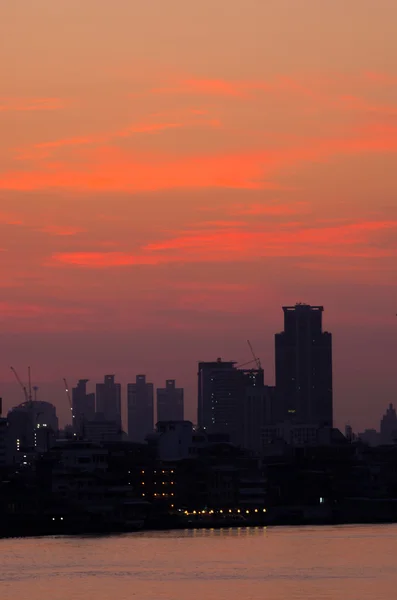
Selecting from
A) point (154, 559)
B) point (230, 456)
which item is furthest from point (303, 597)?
point (230, 456)

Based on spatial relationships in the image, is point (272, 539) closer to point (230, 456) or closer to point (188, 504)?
point (188, 504)

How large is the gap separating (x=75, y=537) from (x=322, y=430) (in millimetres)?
93069

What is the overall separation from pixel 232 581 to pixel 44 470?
63.3 meters

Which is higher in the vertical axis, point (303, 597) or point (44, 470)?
point (44, 470)

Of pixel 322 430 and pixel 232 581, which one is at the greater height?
pixel 322 430

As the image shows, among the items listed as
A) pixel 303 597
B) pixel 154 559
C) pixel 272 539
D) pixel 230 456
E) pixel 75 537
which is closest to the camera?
pixel 303 597

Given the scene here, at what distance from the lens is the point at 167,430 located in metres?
156

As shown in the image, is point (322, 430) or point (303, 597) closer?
point (303, 597)

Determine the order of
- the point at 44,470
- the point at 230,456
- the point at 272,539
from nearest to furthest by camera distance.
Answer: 1. the point at 272,539
2. the point at 44,470
3. the point at 230,456

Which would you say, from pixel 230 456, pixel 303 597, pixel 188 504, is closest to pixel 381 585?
pixel 303 597

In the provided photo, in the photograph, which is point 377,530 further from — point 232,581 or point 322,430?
point 322,430

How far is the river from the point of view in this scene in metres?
63.2

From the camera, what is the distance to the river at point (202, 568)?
63.2m

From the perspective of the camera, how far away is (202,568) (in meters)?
73.8
